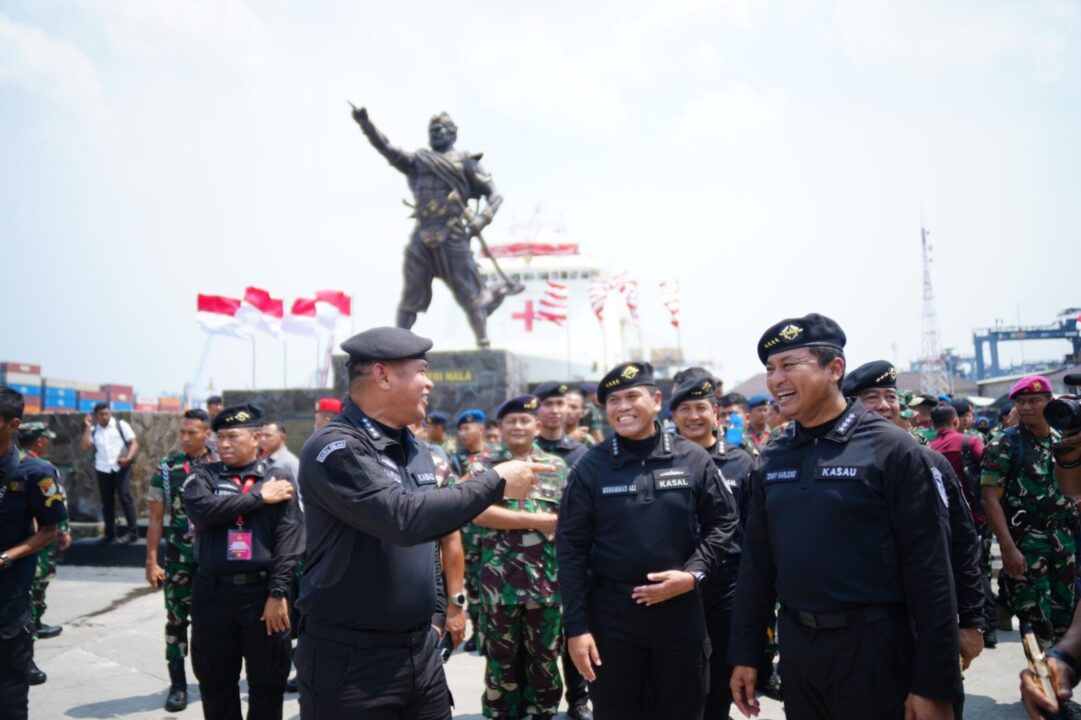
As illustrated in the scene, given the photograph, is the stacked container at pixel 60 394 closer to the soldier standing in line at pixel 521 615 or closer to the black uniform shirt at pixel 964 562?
the soldier standing in line at pixel 521 615

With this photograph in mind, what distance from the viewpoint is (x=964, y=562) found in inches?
99.7

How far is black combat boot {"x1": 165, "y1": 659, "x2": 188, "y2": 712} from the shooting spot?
4.54 m

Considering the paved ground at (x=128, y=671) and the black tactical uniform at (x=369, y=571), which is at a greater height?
the black tactical uniform at (x=369, y=571)

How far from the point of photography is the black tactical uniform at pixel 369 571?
2.26 meters

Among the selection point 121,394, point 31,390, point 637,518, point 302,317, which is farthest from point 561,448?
point 121,394

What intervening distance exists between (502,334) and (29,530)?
26054 mm

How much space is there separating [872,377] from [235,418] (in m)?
3.52

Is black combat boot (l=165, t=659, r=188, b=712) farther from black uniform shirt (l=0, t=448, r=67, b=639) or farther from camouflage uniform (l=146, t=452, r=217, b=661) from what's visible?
black uniform shirt (l=0, t=448, r=67, b=639)

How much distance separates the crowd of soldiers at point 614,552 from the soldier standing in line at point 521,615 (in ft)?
0.04

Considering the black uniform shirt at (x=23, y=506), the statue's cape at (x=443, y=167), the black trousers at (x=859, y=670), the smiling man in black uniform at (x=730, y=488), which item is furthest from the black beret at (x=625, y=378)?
the statue's cape at (x=443, y=167)

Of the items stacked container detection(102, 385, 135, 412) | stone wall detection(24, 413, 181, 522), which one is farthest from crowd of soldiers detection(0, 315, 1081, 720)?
stacked container detection(102, 385, 135, 412)

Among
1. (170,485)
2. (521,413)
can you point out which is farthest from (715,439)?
(170,485)

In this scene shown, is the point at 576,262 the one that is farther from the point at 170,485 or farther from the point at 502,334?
the point at 170,485

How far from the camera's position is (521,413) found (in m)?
4.70
